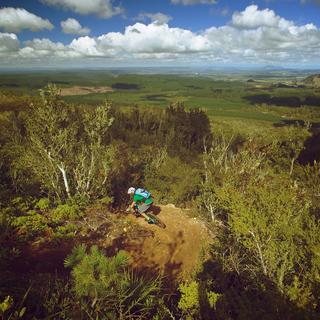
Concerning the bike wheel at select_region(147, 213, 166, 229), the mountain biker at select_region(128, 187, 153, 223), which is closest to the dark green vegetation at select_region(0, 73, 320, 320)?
the mountain biker at select_region(128, 187, 153, 223)

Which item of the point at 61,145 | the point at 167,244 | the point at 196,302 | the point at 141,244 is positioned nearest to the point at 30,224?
the point at 61,145

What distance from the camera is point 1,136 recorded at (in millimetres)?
27078

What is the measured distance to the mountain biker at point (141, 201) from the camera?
13.4 m

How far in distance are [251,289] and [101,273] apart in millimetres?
6091

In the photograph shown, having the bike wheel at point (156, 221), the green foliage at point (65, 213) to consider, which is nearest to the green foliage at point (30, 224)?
the green foliage at point (65, 213)

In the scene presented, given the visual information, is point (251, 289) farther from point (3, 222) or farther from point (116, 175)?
point (116, 175)

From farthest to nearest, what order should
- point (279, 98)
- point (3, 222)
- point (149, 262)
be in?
point (279, 98) → point (149, 262) → point (3, 222)

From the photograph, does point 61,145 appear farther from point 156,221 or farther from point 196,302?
point 196,302

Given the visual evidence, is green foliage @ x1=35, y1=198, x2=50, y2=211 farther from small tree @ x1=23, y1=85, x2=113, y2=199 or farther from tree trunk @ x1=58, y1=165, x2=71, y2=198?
tree trunk @ x1=58, y1=165, x2=71, y2=198

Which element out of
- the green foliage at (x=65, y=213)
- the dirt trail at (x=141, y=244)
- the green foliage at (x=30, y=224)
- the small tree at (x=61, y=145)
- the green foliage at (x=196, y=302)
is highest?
the small tree at (x=61, y=145)

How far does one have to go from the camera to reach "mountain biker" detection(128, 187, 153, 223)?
13438mm

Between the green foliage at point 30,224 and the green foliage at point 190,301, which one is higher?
the green foliage at point 190,301

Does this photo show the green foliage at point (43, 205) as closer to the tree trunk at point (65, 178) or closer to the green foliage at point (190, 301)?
the tree trunk at point (65, 178)

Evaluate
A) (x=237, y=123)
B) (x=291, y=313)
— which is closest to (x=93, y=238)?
(x=291, y=313)
